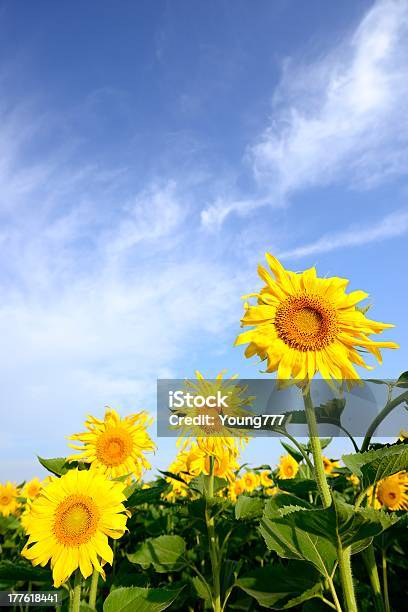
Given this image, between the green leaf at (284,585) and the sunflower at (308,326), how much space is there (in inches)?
37.8

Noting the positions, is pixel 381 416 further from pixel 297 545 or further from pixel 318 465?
pixel 297 545

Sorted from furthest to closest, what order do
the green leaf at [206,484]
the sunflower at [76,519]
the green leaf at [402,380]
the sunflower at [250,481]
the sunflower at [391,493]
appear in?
the sunflower at [250,481] → the sunflower at [391,493] → the green leaf at [206,484] → the sunflower at [76,519] → the green leaf at [402,380]

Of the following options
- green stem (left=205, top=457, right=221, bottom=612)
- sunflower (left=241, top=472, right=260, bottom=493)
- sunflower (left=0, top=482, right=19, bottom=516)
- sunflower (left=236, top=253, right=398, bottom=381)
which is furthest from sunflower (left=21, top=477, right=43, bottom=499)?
sunflower (left=236, top=253, right=398, bottom=381)

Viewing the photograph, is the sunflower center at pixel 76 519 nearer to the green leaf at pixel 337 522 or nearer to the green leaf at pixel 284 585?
the green leaf at pixel 284 585

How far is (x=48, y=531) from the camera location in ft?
9.37

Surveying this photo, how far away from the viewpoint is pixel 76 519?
2.87 metres

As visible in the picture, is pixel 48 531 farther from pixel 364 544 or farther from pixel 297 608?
pixel 297 608

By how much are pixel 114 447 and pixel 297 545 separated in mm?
2146

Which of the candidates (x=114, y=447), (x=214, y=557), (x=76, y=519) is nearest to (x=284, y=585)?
(x=214, y=557)

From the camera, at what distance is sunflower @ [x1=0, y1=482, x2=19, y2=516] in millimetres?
8234

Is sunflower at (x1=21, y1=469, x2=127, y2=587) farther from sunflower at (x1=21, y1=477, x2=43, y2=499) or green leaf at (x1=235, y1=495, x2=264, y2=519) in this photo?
sunflower at (x1=21, y1=477, x2=43, y2=499)

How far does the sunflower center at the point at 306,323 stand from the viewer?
2.53m

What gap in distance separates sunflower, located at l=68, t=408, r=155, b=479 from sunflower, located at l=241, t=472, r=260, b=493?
4.03 meters

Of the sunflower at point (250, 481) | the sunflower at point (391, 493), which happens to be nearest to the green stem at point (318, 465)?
the sunflower at point (391, 493)
